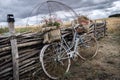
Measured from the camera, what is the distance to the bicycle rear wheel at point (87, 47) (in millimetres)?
8073

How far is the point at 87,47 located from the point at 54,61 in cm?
204

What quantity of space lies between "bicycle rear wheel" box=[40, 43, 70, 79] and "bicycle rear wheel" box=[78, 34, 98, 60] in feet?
4.77

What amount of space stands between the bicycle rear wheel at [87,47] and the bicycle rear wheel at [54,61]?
145 centimetres

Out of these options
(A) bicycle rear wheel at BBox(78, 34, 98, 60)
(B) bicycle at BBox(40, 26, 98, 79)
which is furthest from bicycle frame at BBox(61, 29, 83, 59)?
(A) bicycle rear wheel at BBox(78, 34, 98, 60)

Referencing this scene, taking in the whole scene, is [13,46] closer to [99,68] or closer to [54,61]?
[54,61]

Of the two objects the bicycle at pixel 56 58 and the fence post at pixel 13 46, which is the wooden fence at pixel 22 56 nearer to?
the fence post at pixel 13 46

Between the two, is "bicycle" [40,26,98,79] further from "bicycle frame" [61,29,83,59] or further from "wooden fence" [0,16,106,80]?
"wooden fence" [0,16,106,80]

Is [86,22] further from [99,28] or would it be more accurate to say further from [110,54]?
[99,28]

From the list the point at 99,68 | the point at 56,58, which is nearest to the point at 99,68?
the point at 99,68

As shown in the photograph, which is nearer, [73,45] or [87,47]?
[73,45]

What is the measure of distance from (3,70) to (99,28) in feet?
26.0

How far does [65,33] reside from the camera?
7.70m

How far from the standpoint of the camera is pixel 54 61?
6.39m

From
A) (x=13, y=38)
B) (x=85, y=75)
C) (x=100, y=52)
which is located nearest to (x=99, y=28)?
(x=100, y=52)
